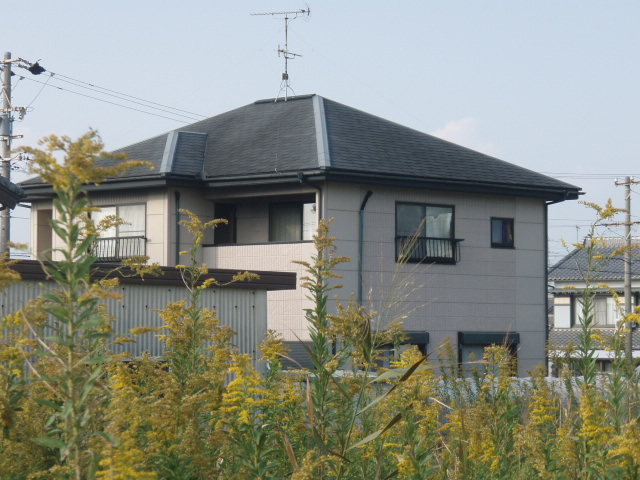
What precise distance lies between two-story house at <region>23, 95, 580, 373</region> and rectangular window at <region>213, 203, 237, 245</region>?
37mm

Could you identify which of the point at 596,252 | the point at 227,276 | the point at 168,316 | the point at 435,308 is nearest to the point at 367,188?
the point at 435,308

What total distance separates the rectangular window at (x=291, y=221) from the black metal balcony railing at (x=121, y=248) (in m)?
3.23

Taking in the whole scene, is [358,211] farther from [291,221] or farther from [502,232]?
[502,232]

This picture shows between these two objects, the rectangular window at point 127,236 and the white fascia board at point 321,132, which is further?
the rectangular window at point 127,236

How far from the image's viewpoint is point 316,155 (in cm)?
2041

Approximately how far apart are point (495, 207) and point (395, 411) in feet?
60.3

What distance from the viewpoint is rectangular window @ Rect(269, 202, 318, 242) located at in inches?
821

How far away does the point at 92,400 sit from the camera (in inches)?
109

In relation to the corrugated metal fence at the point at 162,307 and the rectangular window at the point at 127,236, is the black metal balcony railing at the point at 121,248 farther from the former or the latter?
the corrugated metal fence at the point at 162,307

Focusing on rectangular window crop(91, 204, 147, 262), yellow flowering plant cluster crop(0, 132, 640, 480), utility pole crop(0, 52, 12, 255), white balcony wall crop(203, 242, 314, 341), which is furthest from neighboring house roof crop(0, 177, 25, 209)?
utility pole crop(0, 52, 12, 255)

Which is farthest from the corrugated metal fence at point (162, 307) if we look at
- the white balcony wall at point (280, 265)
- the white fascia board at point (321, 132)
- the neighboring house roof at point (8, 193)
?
the white fascia board at point (321, 132)

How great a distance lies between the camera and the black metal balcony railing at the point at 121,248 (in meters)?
21.3

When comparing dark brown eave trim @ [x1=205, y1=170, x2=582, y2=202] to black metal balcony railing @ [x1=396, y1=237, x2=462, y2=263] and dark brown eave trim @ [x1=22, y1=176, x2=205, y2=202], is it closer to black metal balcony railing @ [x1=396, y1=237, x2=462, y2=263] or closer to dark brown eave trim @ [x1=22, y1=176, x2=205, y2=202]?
dark brown eave trim @ [x1=22, y1=176, x2=205, y2=202]

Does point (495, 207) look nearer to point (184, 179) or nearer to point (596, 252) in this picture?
point (184, 179)
